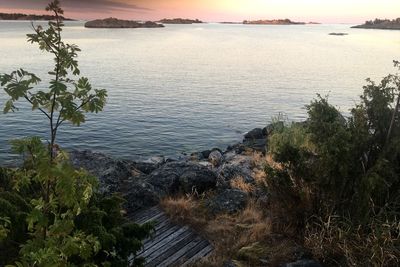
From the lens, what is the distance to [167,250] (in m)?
11.0

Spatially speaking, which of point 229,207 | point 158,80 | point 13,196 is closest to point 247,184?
point 229,207

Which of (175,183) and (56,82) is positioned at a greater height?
(56,82)

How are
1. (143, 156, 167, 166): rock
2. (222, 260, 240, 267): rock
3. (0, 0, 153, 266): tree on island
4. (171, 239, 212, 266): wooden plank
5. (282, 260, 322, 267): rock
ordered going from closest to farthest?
1. (0, 0, 153, 266): tree on island
2. (282, 260, 322, 267): rock
3. (222, 260, 240, 267): rock
4. (171, 239, 212, 266): wooden plank
5. (143, 156, 167, 166): rock

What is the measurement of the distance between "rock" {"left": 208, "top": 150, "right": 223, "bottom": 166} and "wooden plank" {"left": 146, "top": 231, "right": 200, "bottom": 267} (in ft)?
37.0

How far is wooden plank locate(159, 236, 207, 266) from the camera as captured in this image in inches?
411

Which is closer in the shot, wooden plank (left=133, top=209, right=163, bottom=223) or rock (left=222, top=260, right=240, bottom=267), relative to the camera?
rock (left=222, top=260, right=240, bottom=267)

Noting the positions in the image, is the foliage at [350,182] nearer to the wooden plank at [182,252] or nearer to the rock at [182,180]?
the wooden plank at [182,252]

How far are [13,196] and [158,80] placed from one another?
47.1m

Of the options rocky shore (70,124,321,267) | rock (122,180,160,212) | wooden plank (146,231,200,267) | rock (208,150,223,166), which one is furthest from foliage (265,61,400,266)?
rock (208,150,223,166)

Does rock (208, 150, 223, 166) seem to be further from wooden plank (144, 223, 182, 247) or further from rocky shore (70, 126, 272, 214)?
wooden plank (144, 223, 182, 247)

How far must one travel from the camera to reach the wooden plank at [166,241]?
10867mm

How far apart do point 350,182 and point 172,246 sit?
5.16 metres

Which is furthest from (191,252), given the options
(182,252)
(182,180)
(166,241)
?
(182,180)

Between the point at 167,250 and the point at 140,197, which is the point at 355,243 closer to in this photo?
the point at 167,250
